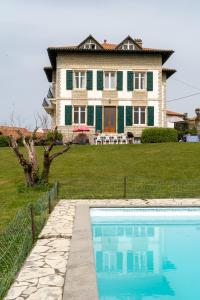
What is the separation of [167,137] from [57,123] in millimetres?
9300

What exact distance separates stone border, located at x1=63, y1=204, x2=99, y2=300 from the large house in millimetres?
23820

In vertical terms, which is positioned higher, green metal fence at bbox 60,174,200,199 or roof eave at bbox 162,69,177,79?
roof eave at bbox 162,69,177,79

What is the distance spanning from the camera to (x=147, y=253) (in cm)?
873

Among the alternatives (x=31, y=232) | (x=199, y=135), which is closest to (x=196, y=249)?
(x=31, y=232)

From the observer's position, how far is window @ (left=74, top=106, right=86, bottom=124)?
32844 millimetres

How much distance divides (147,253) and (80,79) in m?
26.1

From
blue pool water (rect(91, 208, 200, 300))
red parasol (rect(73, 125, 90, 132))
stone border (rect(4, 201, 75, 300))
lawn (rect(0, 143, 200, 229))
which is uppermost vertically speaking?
red parasol (rect(73, 125, 90, 132))

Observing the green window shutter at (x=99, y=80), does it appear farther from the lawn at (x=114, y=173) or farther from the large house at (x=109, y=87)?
the lawn at (x=114, y=173)

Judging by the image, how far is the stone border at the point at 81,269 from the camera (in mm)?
5098

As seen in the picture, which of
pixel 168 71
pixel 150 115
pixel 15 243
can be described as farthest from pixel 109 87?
pixel 15 243

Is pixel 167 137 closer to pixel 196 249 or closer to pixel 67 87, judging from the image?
pixel 67 87

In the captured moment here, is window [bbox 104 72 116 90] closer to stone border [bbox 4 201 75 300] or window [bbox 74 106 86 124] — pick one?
window [bbox 74 106 86 124]

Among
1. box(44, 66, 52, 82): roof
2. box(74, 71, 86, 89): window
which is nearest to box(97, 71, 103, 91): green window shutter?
box(74, 71, 86, 89): window

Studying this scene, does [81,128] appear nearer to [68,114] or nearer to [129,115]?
[68,114]
